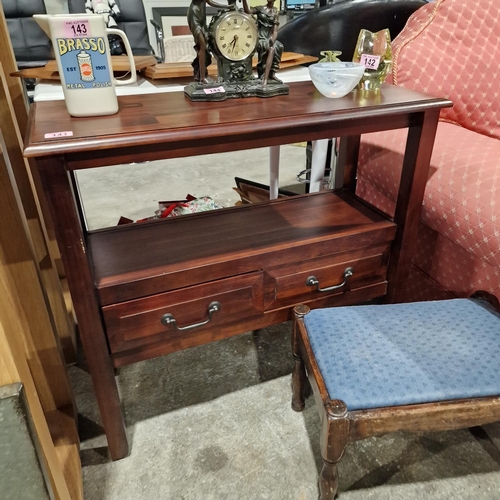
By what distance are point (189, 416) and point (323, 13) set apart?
5.70 ft

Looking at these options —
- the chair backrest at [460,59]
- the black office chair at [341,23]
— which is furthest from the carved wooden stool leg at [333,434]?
the black office chair at [341,23]

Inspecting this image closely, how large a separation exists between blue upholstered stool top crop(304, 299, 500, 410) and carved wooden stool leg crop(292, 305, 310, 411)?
0.10 ft

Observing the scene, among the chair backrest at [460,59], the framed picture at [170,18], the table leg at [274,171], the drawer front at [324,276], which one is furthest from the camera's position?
the framed picture at [170,18]

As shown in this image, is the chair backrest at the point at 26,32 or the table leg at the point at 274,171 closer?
the table leg at the point at 274,171

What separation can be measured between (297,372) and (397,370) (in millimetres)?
324

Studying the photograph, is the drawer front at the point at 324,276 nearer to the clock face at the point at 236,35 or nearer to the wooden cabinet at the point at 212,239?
the wooden cabinet at the point at 212,239

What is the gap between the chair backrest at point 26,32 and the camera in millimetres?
3688

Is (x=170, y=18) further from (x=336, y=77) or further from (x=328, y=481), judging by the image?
(x=328, y=481)

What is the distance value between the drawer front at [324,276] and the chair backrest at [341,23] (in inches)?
50.1

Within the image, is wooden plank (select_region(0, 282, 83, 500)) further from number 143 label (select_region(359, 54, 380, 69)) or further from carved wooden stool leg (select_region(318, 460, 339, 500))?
number 143 label (select_region(359, 54, 380, 69))

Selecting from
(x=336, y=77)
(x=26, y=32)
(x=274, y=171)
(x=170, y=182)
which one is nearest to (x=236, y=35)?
(x=336, y=77)

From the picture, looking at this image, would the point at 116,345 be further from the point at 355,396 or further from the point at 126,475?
the point at 355,396

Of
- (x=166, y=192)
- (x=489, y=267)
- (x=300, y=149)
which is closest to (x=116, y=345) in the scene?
(x=489, y=267)

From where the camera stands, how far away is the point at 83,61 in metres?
0.78
